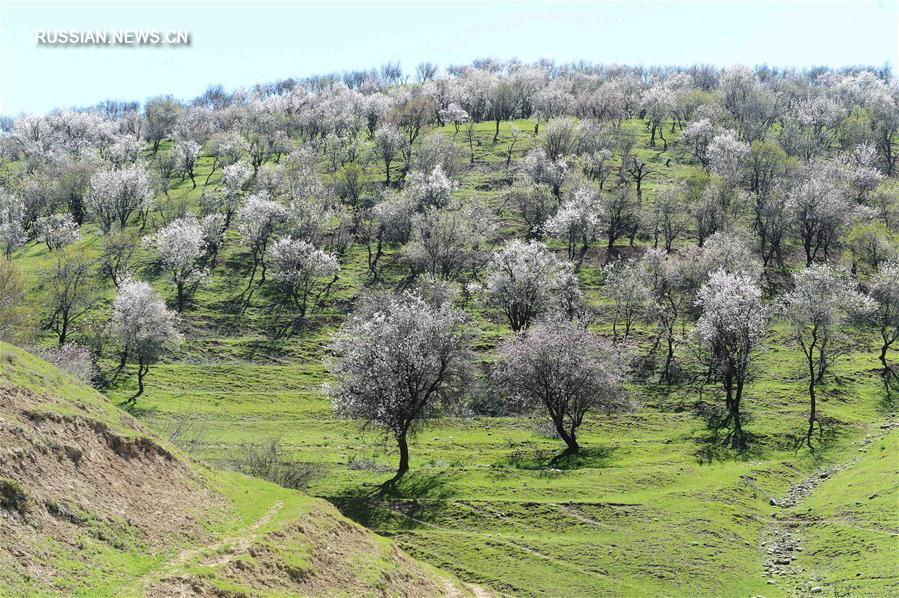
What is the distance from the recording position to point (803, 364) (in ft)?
255

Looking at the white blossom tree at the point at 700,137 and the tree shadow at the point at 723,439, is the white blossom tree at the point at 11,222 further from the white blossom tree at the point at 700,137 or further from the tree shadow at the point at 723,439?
the white blossom tree at the point at 700,137

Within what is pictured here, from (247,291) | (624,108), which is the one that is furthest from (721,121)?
(247,291)

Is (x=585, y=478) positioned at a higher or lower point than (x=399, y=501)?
higher

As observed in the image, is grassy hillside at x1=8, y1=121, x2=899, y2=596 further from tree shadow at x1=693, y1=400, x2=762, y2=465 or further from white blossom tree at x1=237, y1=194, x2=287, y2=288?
white blossom tree at x1=237, y1=194, x2=287, y2=288

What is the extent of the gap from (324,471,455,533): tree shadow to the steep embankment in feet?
41.2

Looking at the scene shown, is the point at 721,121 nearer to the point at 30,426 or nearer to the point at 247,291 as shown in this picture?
the point at 247,291

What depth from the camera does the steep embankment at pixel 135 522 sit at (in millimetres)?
20359

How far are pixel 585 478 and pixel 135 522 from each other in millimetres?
36118

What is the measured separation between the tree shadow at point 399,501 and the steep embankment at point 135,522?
12545 millimetres

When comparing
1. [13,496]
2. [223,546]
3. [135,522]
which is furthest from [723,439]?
[13,496]

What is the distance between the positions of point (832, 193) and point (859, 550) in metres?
Answer: 84.4

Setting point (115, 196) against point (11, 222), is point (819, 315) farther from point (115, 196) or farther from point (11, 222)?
point (11, 222)

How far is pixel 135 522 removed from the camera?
24.0 m

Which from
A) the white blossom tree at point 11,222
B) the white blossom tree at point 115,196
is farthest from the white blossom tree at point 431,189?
the white blossom tree at point 11,222
